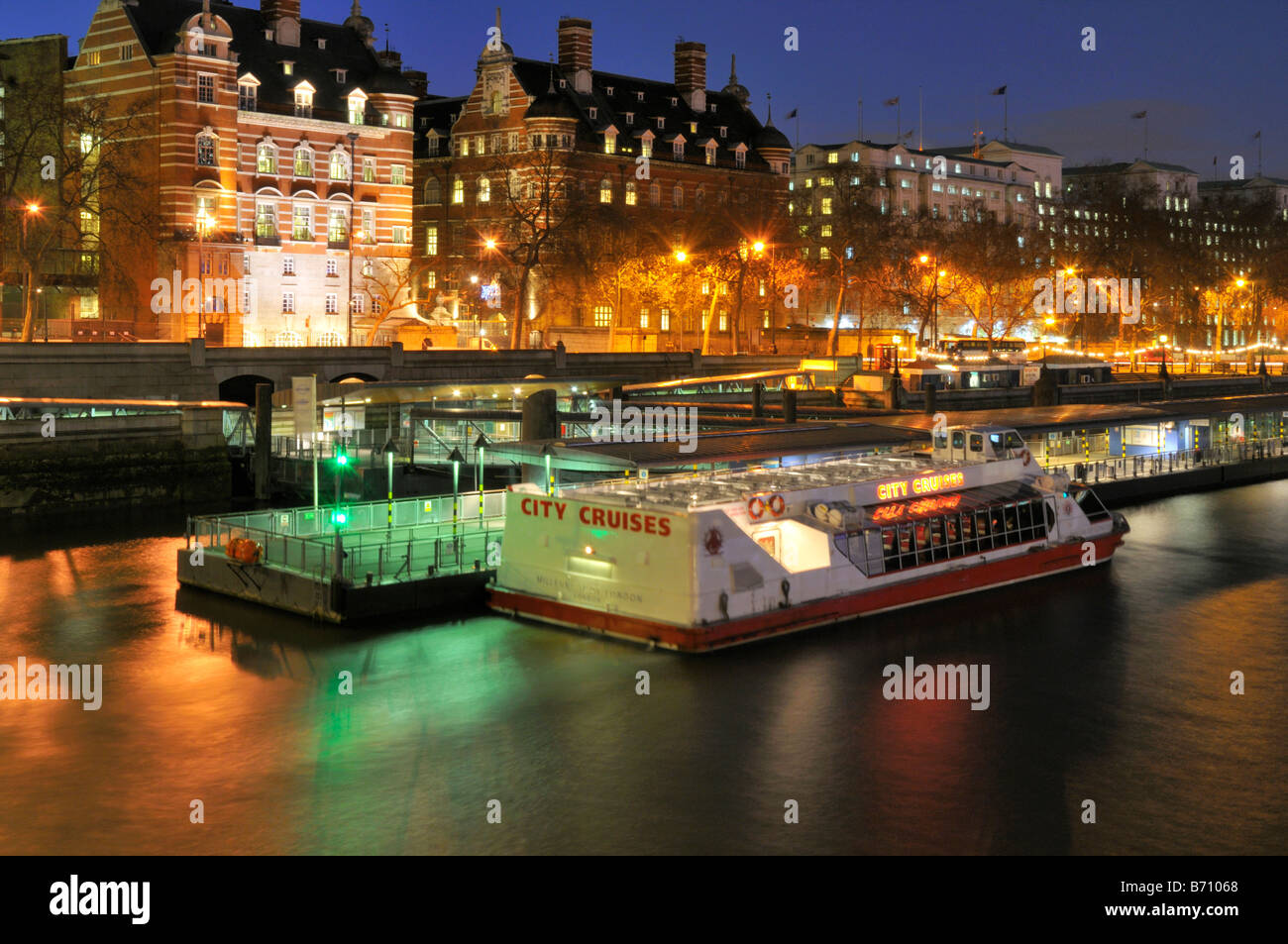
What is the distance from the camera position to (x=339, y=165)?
83125mm

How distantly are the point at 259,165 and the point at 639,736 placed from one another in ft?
212

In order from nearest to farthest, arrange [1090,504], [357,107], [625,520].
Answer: [625,520] < [1090,504] < [357,107]

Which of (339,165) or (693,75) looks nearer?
(339,165)

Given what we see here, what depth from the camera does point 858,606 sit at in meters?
29.6

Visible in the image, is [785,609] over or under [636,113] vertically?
under

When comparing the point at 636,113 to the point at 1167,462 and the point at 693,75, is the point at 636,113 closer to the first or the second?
the point at 693,75

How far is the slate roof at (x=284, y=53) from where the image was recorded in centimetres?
7525

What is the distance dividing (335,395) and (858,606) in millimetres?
25482

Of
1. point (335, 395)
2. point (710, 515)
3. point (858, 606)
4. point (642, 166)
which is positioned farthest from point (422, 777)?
point (642, 166)

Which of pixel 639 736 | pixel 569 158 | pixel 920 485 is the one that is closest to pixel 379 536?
pixel 639 736

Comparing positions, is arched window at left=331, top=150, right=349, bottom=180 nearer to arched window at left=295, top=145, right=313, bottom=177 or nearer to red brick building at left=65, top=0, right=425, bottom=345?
red brick building at left=65, top=0, right=425, bottom=345
